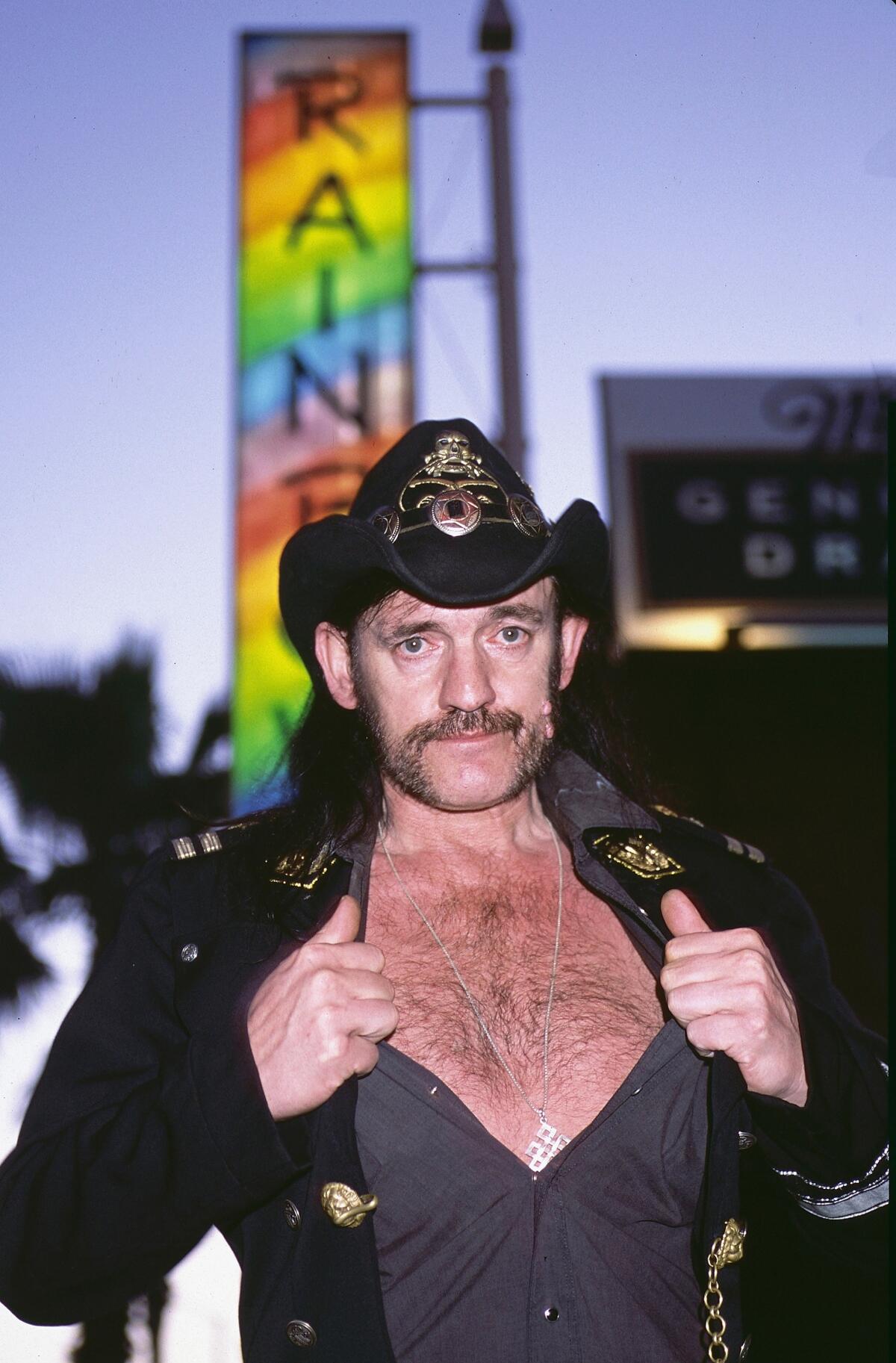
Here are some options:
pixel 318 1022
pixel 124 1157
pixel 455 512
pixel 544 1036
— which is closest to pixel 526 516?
pixel 455 512

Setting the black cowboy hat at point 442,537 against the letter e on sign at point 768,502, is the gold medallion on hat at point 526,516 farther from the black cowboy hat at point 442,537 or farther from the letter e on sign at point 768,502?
the letter e on sign at point 768,502

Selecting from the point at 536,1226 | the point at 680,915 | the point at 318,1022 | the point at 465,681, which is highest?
the point at 465,681

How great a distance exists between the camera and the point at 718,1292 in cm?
268

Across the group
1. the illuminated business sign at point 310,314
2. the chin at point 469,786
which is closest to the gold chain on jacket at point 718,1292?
the chin at point 469,786

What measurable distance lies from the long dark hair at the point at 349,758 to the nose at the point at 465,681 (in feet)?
0.88

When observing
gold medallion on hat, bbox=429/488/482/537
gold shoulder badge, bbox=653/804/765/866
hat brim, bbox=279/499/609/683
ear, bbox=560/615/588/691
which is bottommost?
gold shoulder badge, bbox=653/804/765/866

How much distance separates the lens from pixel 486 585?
3.13m

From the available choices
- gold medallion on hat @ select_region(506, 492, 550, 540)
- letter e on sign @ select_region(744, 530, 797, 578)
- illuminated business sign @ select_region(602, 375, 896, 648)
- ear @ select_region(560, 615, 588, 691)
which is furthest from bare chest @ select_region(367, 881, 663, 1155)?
letter e on sign @ select_region(744, 530, 797, 578)

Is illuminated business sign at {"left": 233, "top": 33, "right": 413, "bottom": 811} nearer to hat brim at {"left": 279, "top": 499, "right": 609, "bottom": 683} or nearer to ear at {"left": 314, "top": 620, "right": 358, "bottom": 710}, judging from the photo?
ear at {"left": 314, "top": 620, "right": 358, "bottom": 710}

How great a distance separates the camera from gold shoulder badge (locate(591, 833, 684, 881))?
3248 mm

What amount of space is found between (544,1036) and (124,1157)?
3.22 feet

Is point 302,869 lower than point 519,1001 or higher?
higher

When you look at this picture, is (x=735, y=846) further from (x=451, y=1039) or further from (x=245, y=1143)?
(x=245, y=1143)

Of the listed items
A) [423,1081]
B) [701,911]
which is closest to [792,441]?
[701,911]
